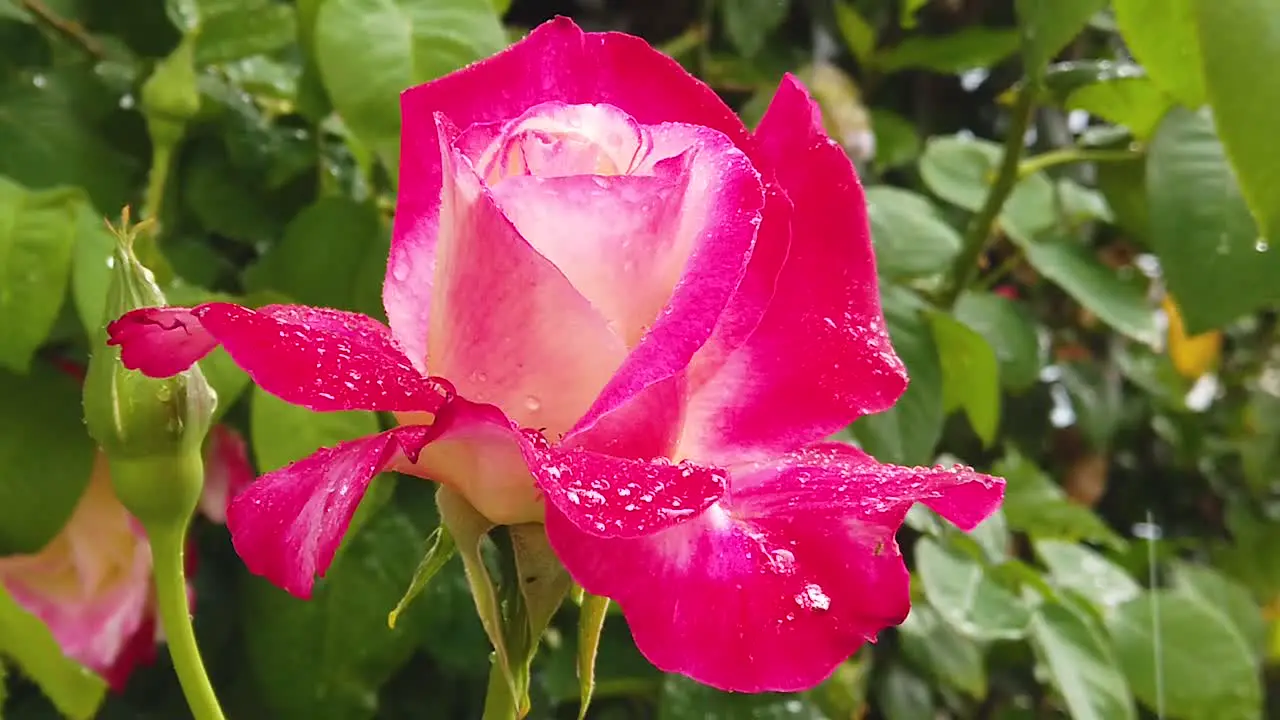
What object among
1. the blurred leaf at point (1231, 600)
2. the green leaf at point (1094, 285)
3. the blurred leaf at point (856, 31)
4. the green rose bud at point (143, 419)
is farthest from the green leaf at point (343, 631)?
the blurred leaf at point (1231, 600)

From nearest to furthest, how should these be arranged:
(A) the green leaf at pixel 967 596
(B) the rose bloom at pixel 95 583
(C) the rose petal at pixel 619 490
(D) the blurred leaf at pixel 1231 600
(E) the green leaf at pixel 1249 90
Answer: (C) the rose petal at pixel 619 490 < (E) the green leaf at pixel 1249 90 < (B) the rose bloom at pixel 95 583 < (A) the green leaf at pixel 967 596 < (D) the blurred leaf at pixel 1231 600

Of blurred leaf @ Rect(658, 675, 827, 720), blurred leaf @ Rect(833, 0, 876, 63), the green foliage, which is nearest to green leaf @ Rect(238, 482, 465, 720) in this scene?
the green foliage

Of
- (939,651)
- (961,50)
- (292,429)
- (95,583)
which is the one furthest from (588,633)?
(961,50)

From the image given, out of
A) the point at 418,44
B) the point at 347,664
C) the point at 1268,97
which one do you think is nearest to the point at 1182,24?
the point at 1268,97

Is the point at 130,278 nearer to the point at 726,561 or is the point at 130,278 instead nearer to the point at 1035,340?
the point at 726,561

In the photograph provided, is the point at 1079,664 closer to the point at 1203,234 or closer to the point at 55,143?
the point at 1203,234

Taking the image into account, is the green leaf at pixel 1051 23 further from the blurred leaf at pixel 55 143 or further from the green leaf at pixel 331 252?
the blurred leaf at pixel 55 143
